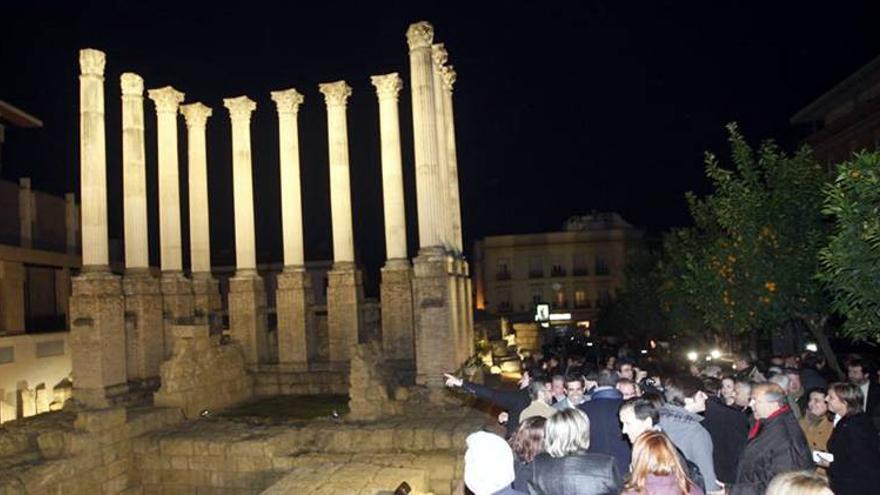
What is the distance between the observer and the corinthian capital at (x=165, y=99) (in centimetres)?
2606

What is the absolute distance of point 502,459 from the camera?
4.58m

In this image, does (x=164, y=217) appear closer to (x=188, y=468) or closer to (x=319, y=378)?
(x=319, y=378)

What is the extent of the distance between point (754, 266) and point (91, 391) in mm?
17611

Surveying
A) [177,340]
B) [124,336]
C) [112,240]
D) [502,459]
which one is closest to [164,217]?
[124,336]

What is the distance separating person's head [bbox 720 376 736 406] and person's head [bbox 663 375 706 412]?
118cm

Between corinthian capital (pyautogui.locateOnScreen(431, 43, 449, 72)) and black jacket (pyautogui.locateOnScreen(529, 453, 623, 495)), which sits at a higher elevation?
corinthian capital (pyautogui.locateOnScreen(431, 43, 449, 72))

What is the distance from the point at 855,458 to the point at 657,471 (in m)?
3.02

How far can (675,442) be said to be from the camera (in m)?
6.18

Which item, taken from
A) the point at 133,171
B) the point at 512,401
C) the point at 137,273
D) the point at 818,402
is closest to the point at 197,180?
the point at 133,171

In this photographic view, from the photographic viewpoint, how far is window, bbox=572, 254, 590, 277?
57250 mm

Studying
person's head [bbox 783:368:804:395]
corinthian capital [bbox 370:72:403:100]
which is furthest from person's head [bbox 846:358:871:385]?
corinthian capital [bbox 370:72:403:100]

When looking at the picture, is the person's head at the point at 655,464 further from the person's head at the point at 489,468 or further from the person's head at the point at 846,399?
the person's head at the point at 846,399

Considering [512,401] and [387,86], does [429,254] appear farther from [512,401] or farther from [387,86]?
[512,401]

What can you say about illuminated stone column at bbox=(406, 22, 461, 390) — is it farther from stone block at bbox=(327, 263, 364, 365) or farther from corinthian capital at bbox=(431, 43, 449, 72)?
stone block at bbox=(327, 263, 364, 365)
